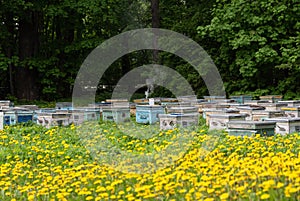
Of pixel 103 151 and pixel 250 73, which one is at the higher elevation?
pixel 250 73

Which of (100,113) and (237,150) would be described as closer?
(237,150)

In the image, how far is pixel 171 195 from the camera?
497cm

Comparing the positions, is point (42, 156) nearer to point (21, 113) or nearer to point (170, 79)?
point (21, 113)

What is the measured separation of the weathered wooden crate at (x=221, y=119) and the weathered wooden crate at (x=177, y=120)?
944 millimetres

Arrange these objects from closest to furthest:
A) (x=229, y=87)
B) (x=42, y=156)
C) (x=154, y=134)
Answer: (x=42, y=156), (x=154, y=134), (x=229, y=87)

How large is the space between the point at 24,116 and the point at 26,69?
32.8ft

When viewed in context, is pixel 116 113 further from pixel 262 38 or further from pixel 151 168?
pixel 151 168

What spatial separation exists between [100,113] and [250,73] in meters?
6.53

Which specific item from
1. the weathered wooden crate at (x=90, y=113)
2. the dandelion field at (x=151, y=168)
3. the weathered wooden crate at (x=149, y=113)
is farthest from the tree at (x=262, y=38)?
the dandelion field at (x=151, y=168)

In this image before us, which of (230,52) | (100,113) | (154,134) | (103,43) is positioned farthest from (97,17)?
(154,134)

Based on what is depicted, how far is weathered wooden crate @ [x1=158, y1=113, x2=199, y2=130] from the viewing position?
37.1ft

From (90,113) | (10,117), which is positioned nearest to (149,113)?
(90,113)

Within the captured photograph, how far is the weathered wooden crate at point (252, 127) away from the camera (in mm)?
8703

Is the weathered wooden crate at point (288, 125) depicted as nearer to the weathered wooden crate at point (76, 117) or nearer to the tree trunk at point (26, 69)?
the weathered wooden crate at point (76, 117)
